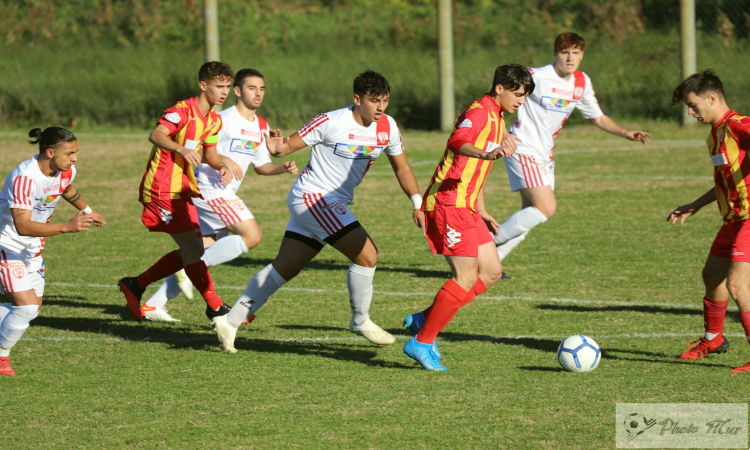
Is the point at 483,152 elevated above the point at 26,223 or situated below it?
above

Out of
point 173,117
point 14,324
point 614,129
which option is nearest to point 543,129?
point 614,129

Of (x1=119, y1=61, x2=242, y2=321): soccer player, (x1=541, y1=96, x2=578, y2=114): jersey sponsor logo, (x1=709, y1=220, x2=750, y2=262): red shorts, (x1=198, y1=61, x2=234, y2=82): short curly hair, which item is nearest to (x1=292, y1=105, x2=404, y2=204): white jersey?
(x1=119, y1=61, x2=242, y2=321): soccer player

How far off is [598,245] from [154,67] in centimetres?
1463

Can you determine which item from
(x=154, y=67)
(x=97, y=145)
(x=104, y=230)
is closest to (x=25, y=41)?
(x=154, y=67)

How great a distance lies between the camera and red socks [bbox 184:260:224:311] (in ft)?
21.1

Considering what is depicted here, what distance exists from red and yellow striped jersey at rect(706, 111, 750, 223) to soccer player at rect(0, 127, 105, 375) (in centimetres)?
372

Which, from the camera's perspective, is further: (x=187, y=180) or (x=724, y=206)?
(x=187, y=180)

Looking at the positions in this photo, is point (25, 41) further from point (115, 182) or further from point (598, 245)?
point (598, 245)

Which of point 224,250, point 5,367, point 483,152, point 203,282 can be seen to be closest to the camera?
point 483,152

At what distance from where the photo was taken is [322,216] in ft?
18.2

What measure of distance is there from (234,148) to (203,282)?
1.23 meters

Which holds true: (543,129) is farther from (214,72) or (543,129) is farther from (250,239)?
(214,72)

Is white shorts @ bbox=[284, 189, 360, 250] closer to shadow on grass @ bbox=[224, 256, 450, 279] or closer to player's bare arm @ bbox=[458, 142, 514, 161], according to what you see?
player's bare arm @ bbox=[458, 142, 514, 161]

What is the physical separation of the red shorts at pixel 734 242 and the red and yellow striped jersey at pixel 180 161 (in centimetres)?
365
